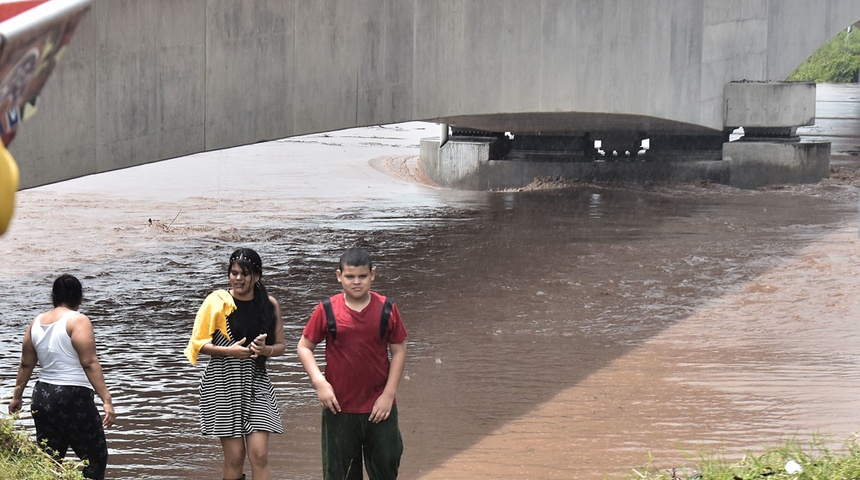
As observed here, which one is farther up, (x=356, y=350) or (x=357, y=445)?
(x=356, y=350)

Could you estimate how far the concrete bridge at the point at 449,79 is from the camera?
933 cm

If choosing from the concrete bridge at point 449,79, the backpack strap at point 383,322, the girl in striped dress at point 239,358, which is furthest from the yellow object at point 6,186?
the concrete bridge at point 449,79

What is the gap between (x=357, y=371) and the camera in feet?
19.4

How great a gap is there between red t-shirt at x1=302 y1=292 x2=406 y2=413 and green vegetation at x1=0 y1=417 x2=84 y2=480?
4.38 feet

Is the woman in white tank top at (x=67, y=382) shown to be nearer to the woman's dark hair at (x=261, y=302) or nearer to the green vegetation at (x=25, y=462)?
the green vegetation at (x=25, y=462)

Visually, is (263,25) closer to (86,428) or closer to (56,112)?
(56,112)

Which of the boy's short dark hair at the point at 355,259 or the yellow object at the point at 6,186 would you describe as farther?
the boy's short dark hair at the point at 355,259

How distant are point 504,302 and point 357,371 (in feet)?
23.6

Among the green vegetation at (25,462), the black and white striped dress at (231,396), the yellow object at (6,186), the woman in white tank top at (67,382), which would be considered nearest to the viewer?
the yellow object at (6,186)

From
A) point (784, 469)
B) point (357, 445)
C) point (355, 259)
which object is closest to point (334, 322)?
point (355, 259)

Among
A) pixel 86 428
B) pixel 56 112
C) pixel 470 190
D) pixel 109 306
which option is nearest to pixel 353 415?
pixel 86 428

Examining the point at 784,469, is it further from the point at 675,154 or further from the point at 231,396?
the point at 675,154

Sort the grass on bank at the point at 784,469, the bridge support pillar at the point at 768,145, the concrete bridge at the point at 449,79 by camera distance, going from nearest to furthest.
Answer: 1. the grass on bank at the point at 784,469
2. the concrete bridge at the point at 449,79
3. the bridge support pillar at the point at 768,145

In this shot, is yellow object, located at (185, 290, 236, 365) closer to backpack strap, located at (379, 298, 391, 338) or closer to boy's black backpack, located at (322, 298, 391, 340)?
boy's black backpack, located at (322, 298, 391, 340)
